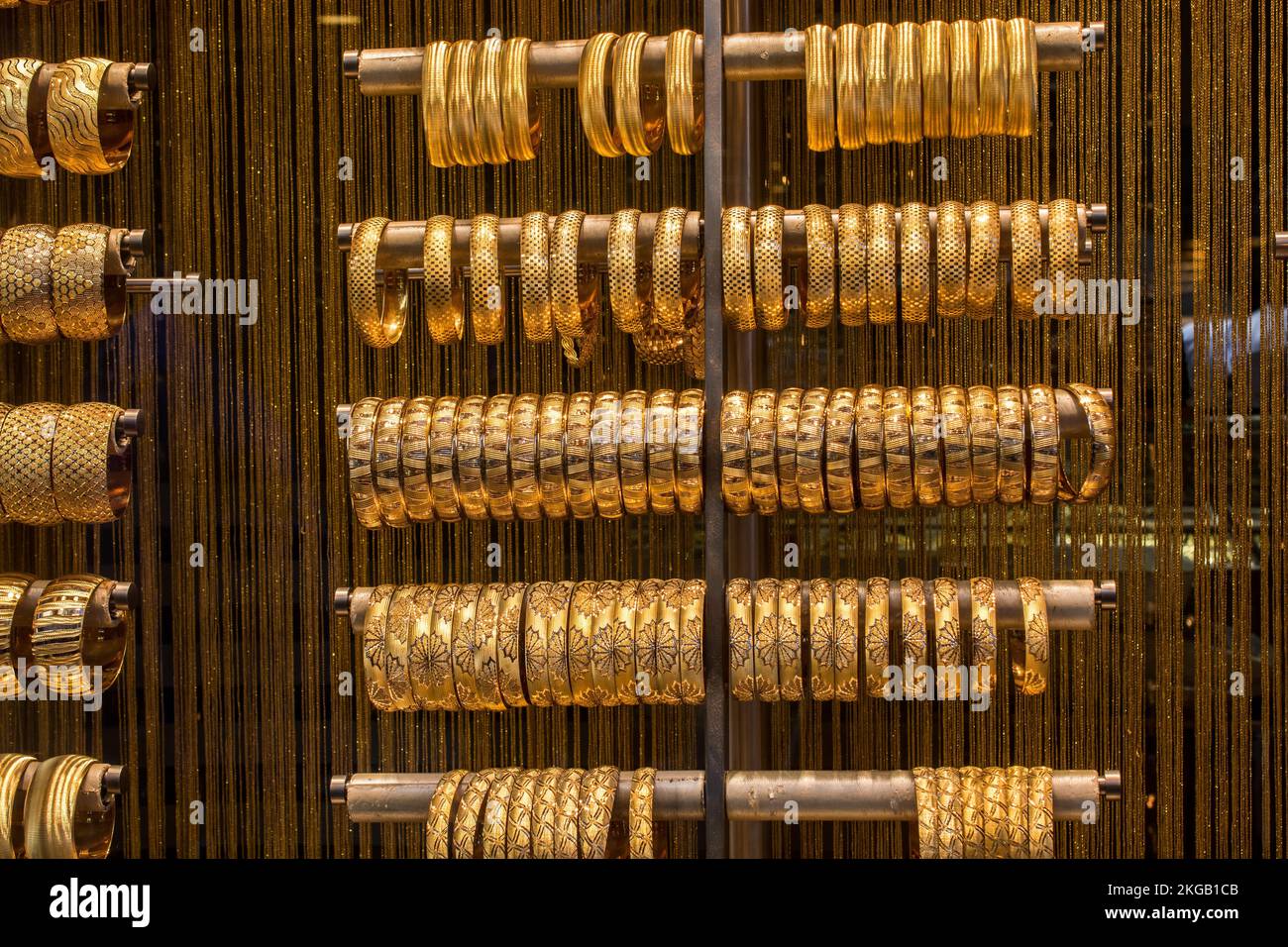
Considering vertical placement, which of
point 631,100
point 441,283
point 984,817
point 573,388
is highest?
point 631,100

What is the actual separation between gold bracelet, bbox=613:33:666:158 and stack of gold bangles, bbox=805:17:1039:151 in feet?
0.90

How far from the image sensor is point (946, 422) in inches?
81.6

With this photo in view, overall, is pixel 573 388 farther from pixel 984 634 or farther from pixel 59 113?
pixel 59 113

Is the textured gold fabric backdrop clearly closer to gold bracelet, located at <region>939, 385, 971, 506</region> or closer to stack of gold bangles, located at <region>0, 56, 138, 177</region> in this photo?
stack of gold bangles, located at <region>0, 56, 138, 177</region>

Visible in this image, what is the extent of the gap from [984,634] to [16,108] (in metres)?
1.86

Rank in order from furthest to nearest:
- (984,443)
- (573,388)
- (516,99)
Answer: (573,388)
(516,99)
(984,443)

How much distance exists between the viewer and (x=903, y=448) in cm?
207

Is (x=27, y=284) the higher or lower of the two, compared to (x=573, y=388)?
higher

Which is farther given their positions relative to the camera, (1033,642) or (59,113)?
(59,113)

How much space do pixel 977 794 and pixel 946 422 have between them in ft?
2.03

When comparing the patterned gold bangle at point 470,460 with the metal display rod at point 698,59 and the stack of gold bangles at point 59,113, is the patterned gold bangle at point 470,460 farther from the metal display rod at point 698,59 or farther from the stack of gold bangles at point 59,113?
the stack of gold bangles at point 59,113

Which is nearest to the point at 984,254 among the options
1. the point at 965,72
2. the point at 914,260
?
the point at 914,260

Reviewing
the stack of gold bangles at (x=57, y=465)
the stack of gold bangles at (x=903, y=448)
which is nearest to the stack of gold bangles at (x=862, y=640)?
the stack of gold bangles at (x=903, y=448)

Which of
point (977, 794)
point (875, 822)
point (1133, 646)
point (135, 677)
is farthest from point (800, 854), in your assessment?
point (135, 677)
